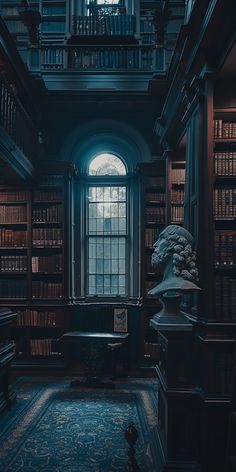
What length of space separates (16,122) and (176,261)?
3320 mm

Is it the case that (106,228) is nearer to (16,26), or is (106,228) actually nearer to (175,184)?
(175,184)

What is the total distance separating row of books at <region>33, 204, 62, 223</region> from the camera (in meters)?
7.61

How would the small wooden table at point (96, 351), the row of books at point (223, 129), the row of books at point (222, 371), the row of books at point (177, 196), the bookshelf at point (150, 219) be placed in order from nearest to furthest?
the row of books at point (222, 371) → the row of books at point (223, 129) → the small wooden table at point (96, 351) → the row of books at point (177, 196) → the bookshelf at point (150, 219)

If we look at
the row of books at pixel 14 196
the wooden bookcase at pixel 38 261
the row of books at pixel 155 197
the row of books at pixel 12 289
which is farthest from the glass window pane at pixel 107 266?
the row of books at pixel 14 196

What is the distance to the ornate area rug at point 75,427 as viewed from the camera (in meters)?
3.86

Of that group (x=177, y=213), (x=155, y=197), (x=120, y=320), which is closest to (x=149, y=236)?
(x=155, y=197)

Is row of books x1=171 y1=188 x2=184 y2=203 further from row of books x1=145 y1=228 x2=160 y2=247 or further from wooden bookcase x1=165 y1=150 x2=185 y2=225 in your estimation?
row of books x1=145 y1=228 x2=160 y2=247

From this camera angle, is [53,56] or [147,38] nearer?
[53,56]

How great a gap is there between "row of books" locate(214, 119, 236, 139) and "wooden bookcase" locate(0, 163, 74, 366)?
4105 millimetres

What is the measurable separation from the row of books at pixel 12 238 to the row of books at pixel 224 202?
445 cm

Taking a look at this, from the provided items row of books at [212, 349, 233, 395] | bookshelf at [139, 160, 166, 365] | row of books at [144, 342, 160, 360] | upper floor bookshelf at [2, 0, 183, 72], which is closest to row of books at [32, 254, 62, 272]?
bookshelf at [139, 160, 166, 365]

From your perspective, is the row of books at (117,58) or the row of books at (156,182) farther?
the row of books at (117,58)

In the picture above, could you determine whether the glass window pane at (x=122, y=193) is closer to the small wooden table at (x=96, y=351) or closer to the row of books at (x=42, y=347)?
the small wooden table at (x=96, y=351)

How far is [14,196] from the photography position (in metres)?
7.61
